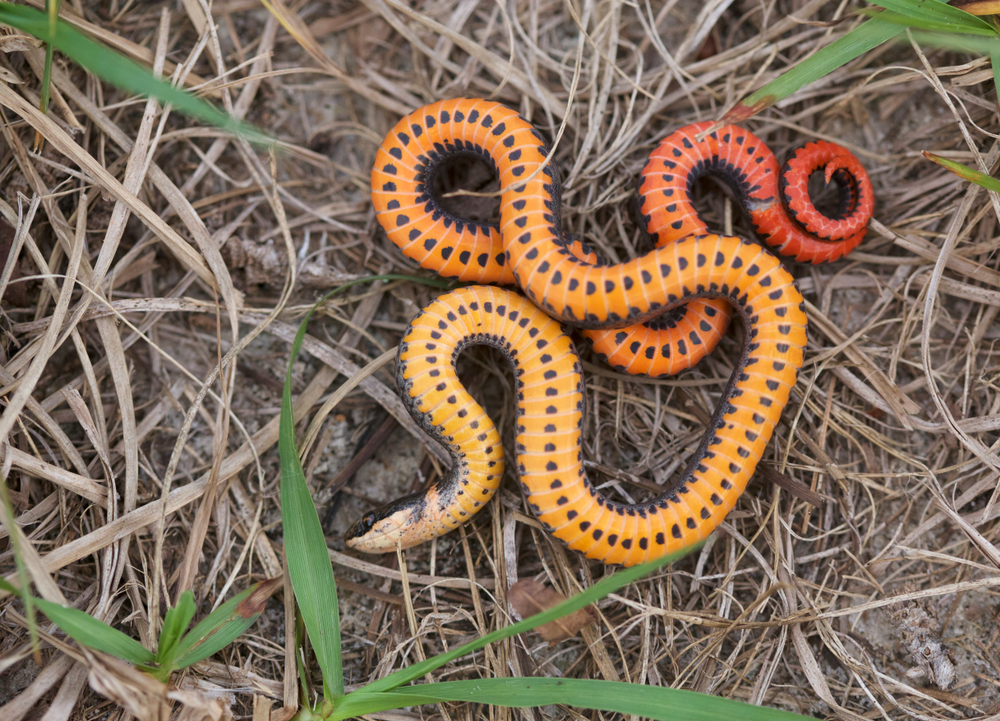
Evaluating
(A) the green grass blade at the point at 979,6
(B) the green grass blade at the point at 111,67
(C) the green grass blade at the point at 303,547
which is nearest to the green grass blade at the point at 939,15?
(A) the green grass blade at the point at 979,6

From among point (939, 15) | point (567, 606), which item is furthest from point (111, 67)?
point (939, 15)

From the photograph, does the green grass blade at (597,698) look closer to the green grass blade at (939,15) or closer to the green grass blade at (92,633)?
the green grass blade at (92,633)

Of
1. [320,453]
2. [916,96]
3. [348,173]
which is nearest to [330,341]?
[320,453]

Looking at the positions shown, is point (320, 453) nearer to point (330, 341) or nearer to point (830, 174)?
point (330, 341)

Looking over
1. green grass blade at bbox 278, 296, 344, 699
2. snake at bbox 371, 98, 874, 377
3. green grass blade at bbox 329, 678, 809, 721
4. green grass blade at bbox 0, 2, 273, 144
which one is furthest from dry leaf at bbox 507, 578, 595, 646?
green grass blade at bbox 0, 2, 273, 144

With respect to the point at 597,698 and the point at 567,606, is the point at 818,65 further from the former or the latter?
the point at 597,698

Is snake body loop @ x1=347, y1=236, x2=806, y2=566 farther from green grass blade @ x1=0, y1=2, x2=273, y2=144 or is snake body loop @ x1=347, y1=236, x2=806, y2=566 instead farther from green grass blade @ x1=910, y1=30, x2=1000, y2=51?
green grass blade @ x1=0, y1=2, x2=273, y2=144
